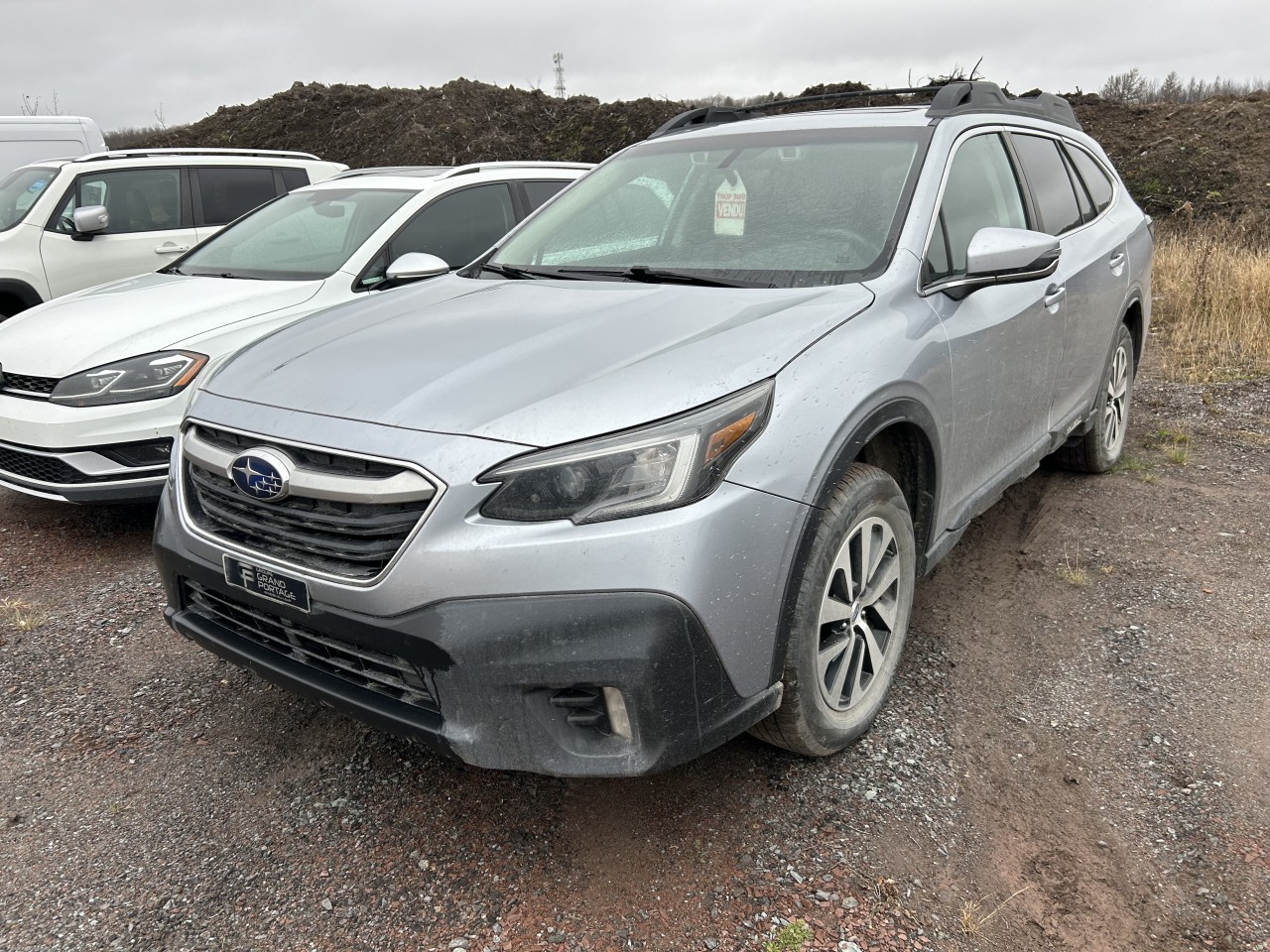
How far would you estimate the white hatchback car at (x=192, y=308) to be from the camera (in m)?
4.29

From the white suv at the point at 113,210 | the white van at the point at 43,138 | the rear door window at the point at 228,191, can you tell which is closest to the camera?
the white suv at the point at 113,210

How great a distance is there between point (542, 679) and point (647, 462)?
1.71ft

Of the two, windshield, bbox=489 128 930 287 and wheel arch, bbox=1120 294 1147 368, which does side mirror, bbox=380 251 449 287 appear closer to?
windshield, bbox=489 128 930 287

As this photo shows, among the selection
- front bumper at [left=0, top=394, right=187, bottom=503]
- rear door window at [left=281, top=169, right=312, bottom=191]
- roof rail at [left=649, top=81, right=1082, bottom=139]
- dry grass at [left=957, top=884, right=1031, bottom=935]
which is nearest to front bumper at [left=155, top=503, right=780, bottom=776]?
dry grass at [left=957, top=884, right=1031, bottom=935]

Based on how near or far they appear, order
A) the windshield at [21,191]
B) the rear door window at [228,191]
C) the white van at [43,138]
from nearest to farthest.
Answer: the windshield at [21,191]
the rear door window at [228,191]
the white van at [43,138]

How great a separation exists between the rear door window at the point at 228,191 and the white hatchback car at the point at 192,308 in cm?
209

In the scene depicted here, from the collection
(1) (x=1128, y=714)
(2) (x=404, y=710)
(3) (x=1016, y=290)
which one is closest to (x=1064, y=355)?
(3) (x=1016, y=290)

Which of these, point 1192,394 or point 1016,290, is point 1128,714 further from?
point 1192,394

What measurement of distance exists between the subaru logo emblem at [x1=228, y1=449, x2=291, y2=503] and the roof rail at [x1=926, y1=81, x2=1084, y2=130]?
8.19ft

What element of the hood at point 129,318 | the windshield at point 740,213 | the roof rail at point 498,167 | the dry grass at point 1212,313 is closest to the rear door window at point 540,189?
the roof rail at point 498,167

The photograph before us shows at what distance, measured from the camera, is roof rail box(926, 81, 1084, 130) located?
344 cm

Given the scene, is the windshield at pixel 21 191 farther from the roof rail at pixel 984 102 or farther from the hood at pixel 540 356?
the roof rail at pixel 984 102

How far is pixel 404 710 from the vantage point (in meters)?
2.19

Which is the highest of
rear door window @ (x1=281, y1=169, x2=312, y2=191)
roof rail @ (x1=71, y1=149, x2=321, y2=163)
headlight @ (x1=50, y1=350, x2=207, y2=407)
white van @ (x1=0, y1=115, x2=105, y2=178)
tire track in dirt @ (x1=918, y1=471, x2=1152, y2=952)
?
white van @ (x1=0, y1=115, x2=105, y2=178)
